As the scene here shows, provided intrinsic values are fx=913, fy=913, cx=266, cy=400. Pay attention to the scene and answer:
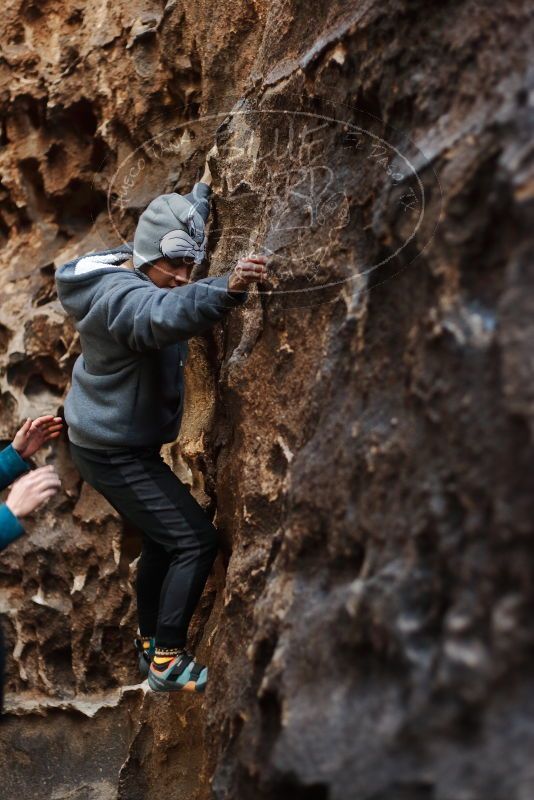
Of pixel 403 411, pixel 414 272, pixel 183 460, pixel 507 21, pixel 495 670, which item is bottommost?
pixel 183 460

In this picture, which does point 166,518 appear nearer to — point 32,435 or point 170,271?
point 32,435

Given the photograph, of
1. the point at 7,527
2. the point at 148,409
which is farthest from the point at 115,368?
the point at 7,527

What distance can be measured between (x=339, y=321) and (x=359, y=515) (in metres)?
0.54

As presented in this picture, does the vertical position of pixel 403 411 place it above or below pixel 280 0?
below

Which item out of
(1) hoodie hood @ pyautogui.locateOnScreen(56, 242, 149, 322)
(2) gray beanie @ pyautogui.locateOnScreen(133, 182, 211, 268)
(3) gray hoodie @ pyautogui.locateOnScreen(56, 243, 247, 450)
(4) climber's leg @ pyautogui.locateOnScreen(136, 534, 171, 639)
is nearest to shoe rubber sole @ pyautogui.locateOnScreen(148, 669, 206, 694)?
(4) climber's leg @ pyautogui.locateOnScreen(136, 534, 171, 639)

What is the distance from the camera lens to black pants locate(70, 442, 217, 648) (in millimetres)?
2520

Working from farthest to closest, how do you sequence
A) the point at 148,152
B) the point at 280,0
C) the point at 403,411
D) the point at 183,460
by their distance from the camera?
the point at 183,460 < the point at 148,152 < the point at 280,0 < the point at 403,411

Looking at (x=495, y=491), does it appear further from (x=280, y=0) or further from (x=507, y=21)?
(x=280, y=0)

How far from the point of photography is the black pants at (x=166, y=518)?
252 centimetres

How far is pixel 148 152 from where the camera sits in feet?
9.79

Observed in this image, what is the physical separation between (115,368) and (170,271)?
31 cm

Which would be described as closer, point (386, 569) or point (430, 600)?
point (430, 600)

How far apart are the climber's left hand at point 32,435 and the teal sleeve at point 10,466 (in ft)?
0.09

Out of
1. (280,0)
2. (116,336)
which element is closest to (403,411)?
(116,336)
